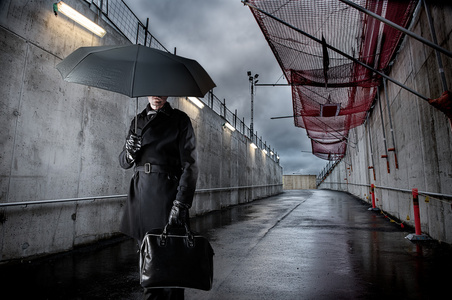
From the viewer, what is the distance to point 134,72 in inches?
95.7

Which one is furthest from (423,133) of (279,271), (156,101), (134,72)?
(134,72)

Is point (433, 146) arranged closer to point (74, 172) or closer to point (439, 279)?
point (439, 279)

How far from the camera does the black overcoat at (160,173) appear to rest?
2.07 meters

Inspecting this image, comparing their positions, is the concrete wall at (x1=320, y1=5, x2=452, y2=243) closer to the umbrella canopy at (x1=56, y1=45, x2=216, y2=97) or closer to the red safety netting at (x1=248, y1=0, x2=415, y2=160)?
the red safety netting at (x1=248, y1=0, x2=415, y2=160)

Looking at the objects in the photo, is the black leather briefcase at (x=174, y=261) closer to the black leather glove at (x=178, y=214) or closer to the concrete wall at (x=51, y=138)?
the black leather glove at (x=178, y=214)

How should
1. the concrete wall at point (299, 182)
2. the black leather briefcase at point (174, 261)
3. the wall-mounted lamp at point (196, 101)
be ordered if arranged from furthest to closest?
the concrete wall at point (299, 182) < the wall-mounted lamp at point (196, 101) < the black leather briefcase at point (174, 261)

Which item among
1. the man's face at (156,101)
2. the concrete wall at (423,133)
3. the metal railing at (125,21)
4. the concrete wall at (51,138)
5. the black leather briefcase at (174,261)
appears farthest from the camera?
the metal railing at (125,21)

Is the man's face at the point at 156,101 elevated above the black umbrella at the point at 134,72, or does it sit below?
below

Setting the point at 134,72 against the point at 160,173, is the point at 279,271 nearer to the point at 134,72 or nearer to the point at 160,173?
the point at 160,173

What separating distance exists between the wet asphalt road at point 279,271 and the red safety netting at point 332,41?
12.3ft

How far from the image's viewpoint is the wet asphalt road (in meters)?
2.76

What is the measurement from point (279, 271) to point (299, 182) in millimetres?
52126

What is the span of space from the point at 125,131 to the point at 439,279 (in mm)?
6134

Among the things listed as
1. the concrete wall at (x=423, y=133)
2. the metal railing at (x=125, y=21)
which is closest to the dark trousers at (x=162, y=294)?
the concrete wall at (x=423, y=133)
